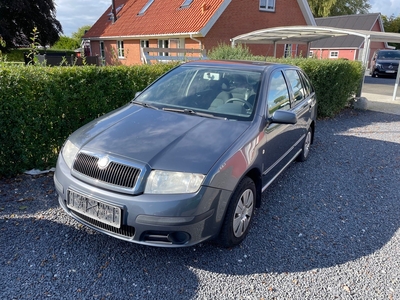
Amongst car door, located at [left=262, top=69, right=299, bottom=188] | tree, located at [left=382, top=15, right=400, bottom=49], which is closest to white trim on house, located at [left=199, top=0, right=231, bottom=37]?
car door, located at [left=262, top=69, right=299, bottom=188]

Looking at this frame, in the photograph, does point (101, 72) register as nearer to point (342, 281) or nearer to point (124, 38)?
point (342, 281)

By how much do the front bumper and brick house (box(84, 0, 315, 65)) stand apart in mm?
12892

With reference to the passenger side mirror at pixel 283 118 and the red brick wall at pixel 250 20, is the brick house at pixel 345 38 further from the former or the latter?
the passenger side mirror at pixel 283 118

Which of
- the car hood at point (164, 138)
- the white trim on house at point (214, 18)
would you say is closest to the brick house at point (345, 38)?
the white trim on house at point (214, 18)

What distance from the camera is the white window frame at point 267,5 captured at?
1970cm

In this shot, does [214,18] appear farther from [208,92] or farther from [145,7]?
[208,92]

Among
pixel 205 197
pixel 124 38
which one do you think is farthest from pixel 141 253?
pixel 124 38

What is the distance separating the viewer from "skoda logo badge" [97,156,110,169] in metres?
2.67

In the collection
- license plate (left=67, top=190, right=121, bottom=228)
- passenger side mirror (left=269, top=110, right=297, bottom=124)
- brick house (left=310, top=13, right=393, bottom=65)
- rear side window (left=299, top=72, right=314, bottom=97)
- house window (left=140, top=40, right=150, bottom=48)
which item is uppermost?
brick house (left=310, top=13, right=393, bottom=65)

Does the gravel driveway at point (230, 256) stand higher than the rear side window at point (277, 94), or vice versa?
the rear side window at point (277, 94)

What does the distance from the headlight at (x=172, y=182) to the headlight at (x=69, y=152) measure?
890 millimetres

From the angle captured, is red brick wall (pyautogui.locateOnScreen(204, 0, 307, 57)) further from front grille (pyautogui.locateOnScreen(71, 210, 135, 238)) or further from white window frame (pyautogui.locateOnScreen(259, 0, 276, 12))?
front grille (pyautogui.locateOnScreen(71, 210, 135, 238))

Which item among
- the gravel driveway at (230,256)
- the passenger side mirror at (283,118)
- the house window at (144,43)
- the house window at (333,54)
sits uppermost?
the house window at (144,43)

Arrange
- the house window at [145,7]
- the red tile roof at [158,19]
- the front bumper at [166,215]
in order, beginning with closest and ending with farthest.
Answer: the front bumper at [166,215]
the red tile roof at [158,19]
the house window at [145,7]
